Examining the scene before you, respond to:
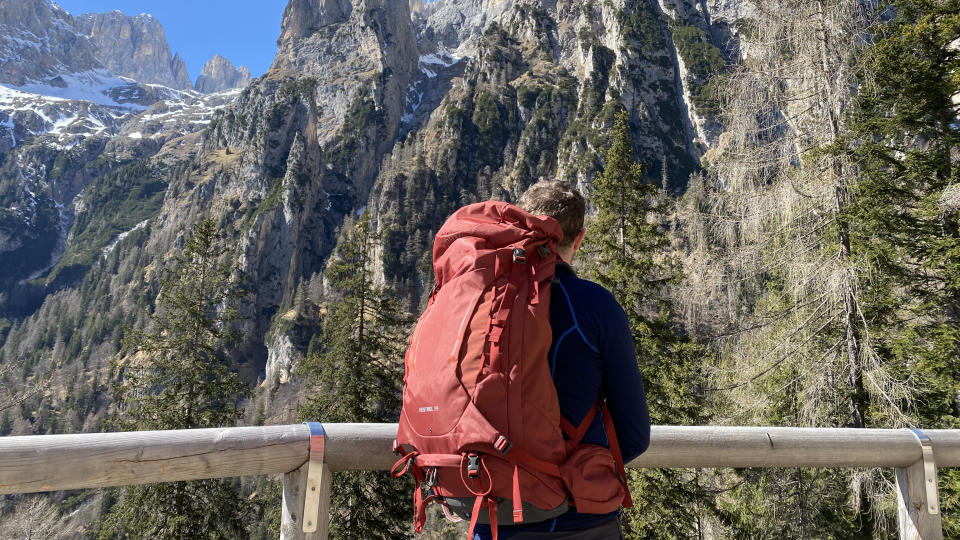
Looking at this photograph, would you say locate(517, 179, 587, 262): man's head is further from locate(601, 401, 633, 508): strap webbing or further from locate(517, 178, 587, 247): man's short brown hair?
locate(601, 401, 633, 508): strap webbing

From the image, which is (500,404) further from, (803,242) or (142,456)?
(803,242)

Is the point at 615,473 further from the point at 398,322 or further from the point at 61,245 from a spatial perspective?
the point at 61,245

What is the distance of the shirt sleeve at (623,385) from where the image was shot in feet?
5.33

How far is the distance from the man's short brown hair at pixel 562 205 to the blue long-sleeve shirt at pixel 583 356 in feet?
0.90

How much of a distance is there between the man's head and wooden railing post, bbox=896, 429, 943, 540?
224 cm

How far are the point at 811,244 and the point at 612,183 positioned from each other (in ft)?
21.0

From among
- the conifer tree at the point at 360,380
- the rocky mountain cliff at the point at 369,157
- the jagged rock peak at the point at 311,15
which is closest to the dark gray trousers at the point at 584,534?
the conifer tree at the point at 360,380

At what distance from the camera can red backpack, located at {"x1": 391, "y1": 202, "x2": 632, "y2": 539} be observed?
1.48 metres

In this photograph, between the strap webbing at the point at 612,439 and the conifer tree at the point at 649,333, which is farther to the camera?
the conifer tree at the point at 649,333

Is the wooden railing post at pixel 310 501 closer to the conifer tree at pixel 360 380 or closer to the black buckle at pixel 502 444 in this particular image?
the black buckle at pixel 502 444

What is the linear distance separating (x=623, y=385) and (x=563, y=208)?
0.62 metres

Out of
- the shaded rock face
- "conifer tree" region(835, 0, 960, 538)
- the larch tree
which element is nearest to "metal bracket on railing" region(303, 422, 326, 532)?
the larch tree

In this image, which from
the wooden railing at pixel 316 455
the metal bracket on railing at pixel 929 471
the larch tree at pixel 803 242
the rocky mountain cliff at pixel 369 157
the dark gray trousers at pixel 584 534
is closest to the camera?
the dark gray trousers at pixel 584 534

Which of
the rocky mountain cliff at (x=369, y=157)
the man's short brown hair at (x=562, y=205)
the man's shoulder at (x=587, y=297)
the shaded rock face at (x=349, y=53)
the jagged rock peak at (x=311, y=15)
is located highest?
the jagged rock peak at (x=311, y=15)
